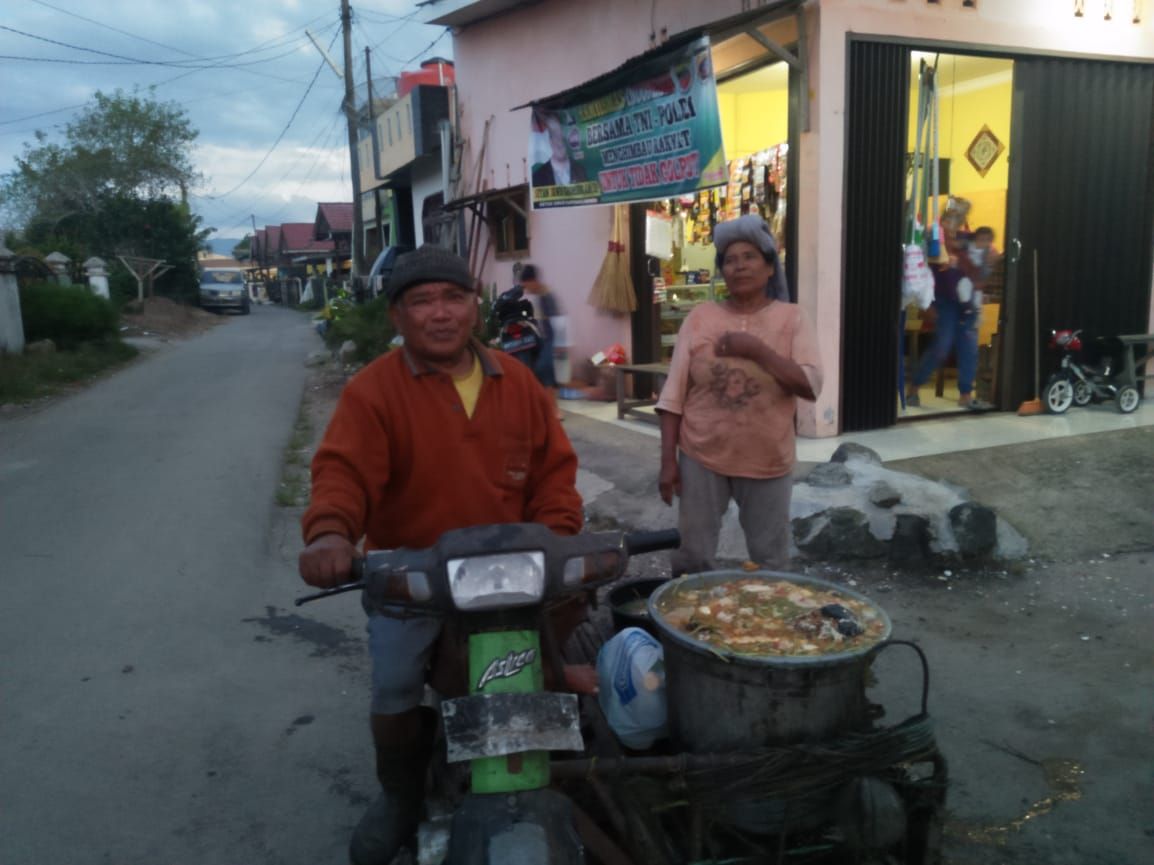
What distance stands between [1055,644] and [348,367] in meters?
12.2

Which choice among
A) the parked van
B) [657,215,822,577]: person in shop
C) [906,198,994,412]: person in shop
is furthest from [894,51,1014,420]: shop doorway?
the parked van

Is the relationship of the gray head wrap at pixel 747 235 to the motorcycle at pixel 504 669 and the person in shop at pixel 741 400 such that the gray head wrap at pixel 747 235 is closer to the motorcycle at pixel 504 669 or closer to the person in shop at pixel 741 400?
the person in shop at pixel 741 400

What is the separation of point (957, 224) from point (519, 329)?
4.37 metres

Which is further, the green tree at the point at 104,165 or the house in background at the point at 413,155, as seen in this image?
the green tree at the point at 104,165

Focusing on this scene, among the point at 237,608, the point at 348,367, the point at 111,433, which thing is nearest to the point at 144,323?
the point at 348,367

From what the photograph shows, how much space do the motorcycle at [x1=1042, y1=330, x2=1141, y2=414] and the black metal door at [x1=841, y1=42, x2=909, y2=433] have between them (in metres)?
1.72

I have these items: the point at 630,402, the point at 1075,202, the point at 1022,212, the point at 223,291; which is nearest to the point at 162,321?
the point at 223,291

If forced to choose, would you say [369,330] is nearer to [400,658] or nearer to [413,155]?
[413,155]

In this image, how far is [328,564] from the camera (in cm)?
193

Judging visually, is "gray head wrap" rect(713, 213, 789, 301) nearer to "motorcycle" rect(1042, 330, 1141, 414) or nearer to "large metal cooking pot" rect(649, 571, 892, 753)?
"large metal cooking pot" rect(649, 571, 892, 753)

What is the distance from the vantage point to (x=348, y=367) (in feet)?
48.3

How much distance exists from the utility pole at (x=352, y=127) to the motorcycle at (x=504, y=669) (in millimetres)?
23850

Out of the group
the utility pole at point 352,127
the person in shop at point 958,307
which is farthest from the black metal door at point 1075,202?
the utility pole at point 352,127

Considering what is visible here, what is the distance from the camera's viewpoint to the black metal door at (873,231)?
6961 mm
